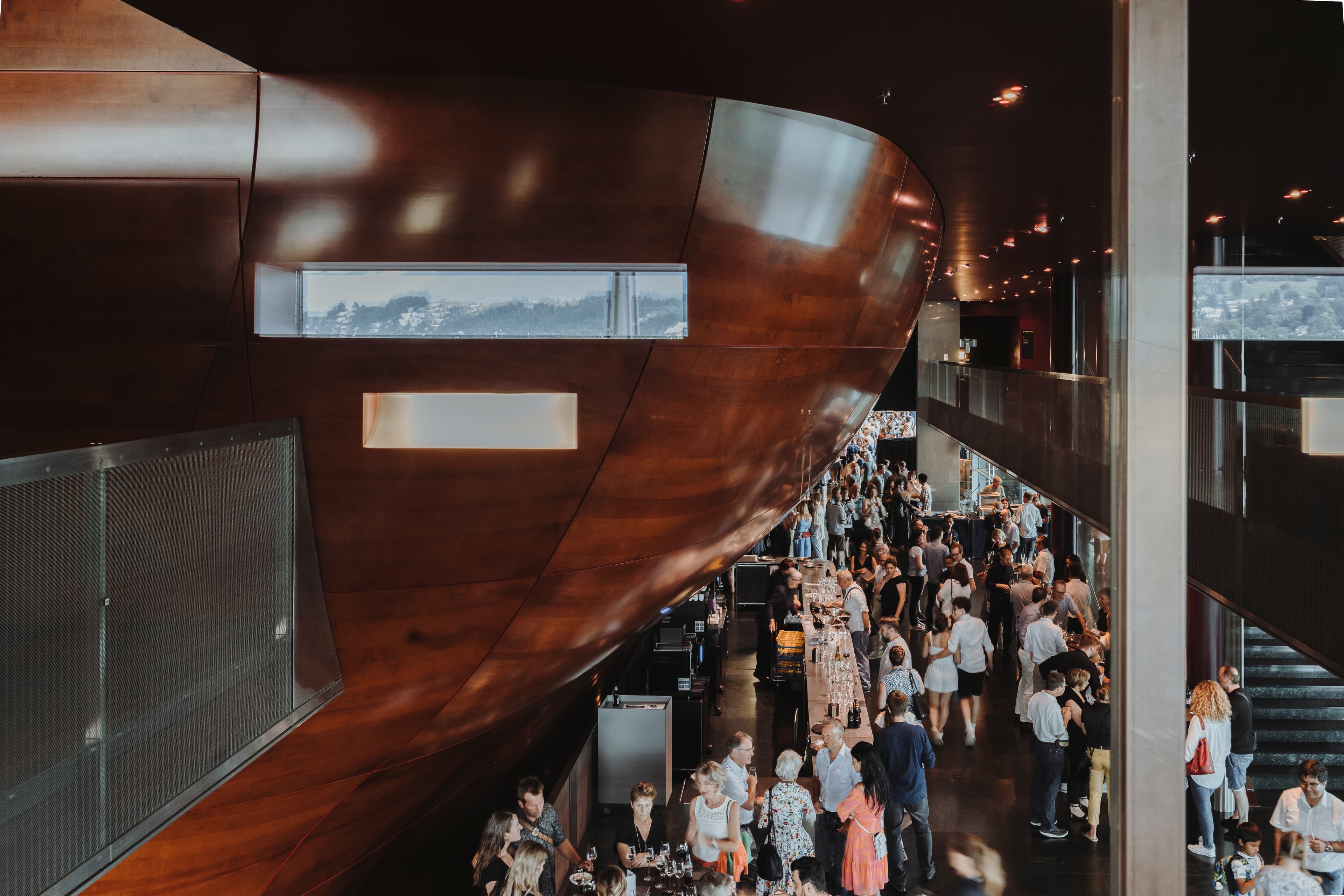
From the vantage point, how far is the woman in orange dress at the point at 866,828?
572 cm

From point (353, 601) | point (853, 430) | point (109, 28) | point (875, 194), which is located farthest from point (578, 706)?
point (109, 28)

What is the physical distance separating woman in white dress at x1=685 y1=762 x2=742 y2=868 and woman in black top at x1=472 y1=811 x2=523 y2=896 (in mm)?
1097

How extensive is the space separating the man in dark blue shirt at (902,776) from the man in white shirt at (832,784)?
369mm

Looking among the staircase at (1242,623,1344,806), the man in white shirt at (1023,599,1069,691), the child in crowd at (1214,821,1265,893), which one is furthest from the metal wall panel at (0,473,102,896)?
the man in white shirt at (1023,599,1069,691)

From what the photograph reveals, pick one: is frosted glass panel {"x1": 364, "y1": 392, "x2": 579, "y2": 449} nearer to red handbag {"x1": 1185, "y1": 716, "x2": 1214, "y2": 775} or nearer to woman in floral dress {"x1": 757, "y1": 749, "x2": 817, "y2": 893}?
red handbag {"x1": 1185, "y1": 716, "x2": 1214, "y2": 775}

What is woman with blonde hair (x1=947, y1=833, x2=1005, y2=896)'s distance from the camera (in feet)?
21.1

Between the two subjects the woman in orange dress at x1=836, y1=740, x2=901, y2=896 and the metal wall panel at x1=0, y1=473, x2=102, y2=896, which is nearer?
the metal wall panel at x1=0, y1=473, x2=102, y2=896

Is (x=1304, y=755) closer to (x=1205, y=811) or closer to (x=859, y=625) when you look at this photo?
(x=1205, y=811)

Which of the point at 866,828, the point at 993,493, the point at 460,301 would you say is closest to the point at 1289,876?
the point at 866,828

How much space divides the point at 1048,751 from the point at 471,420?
5157mm

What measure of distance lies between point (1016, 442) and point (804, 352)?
276 inches

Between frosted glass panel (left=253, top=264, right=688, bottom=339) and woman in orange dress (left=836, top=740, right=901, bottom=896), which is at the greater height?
frosted glass panel (left=253, top=264, right=688, bottom=339)

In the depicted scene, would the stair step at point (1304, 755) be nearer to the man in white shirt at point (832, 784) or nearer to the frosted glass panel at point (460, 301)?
the man in white shirt at point (832, 784)

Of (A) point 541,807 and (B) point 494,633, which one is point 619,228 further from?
(A) point 541,807
